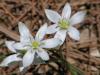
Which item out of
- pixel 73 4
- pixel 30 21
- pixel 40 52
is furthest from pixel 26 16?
pixel 40 52

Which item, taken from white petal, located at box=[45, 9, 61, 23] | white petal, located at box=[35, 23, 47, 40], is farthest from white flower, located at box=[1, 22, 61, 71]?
white petal, located at box=[45, 9, 61, 23]

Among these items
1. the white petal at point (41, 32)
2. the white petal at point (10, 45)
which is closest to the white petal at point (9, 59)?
the white petal at point (10, 45)

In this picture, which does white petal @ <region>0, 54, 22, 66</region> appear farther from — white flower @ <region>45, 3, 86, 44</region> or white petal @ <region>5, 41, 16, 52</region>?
white flower @ <region>45, 3, 86, 44</region>

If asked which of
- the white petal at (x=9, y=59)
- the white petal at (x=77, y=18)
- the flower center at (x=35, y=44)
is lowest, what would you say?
the white petal at (x=9, y=59)

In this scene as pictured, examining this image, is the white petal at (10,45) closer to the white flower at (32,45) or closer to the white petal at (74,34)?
the white flower at (32,45)

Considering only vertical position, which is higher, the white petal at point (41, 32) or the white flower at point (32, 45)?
the white petal at point (41, 32)

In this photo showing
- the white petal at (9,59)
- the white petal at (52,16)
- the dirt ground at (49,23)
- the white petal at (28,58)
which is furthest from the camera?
the dirt ground at (49,23)

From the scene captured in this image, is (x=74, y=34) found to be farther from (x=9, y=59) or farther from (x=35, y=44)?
(x=9, y=59)

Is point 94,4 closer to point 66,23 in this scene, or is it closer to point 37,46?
point 66,23
